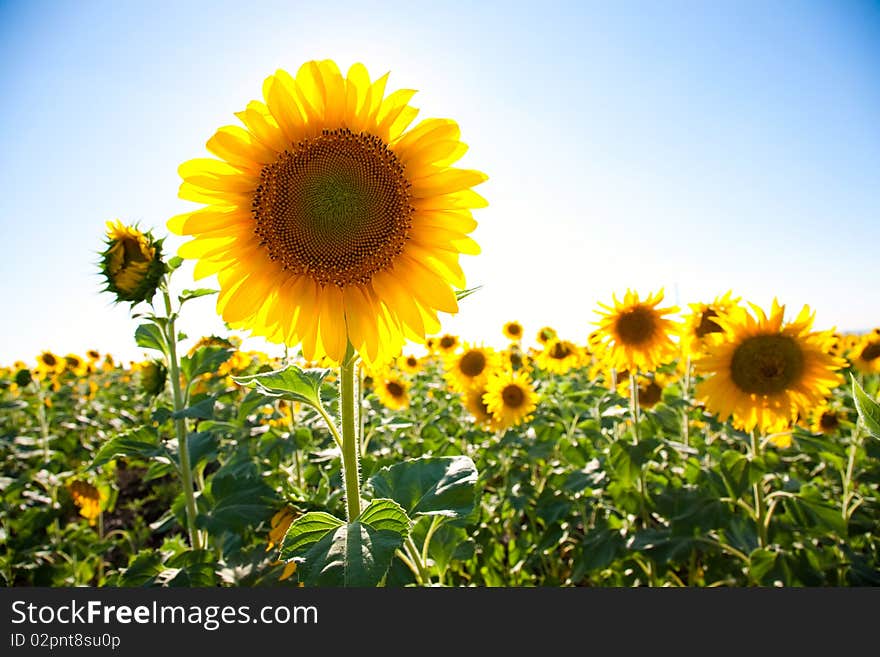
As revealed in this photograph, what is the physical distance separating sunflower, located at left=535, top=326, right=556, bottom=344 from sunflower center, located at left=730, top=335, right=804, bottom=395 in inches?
190

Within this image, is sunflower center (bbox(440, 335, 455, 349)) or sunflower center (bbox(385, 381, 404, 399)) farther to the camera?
sunflower center (bbox(440, 335, 455, 349))

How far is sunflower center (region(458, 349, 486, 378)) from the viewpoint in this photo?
22.4ft

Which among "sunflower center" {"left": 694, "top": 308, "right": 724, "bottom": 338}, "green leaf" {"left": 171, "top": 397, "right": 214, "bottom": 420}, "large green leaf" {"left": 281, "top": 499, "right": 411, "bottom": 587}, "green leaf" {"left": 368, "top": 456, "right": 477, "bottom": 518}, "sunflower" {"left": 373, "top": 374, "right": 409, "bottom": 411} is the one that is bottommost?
"large green leaf" {"left": 281, "top": 499, "right": 411, "bottom": 587}

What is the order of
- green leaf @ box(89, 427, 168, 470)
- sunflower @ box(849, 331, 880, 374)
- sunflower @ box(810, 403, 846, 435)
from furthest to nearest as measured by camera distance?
1. sunflower @ box(849, 331, 880, 374)
2. sunflower @ box(810, 403, 846, 435)
3. green leaf @ box(89, 427, 168, 470)

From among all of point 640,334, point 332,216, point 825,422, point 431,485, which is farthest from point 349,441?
point 825,422

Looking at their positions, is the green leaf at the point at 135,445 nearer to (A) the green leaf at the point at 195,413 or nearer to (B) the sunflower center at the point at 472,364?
(A) the green leaf at the point at 195,413

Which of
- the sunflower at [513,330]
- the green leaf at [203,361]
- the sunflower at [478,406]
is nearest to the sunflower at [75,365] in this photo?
the sunflower at [513,330]

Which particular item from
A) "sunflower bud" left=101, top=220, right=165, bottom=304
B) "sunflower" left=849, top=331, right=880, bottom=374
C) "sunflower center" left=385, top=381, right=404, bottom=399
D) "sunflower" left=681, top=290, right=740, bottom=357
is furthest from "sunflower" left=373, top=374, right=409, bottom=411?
"sunflower" left=849, top=331, right=880, bottom=374

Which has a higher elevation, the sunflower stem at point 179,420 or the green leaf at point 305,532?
the sunflower stem at point 179,420

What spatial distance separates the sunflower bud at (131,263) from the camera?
259 cm

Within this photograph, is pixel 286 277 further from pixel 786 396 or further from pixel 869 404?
pixel 786 396

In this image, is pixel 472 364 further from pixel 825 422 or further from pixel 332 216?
pixel 332 216

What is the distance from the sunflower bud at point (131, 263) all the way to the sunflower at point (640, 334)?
345 centimetres

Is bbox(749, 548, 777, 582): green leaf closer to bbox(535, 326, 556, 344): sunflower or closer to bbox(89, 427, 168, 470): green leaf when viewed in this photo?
bbox(89, 427, 168, 470): green leaf
